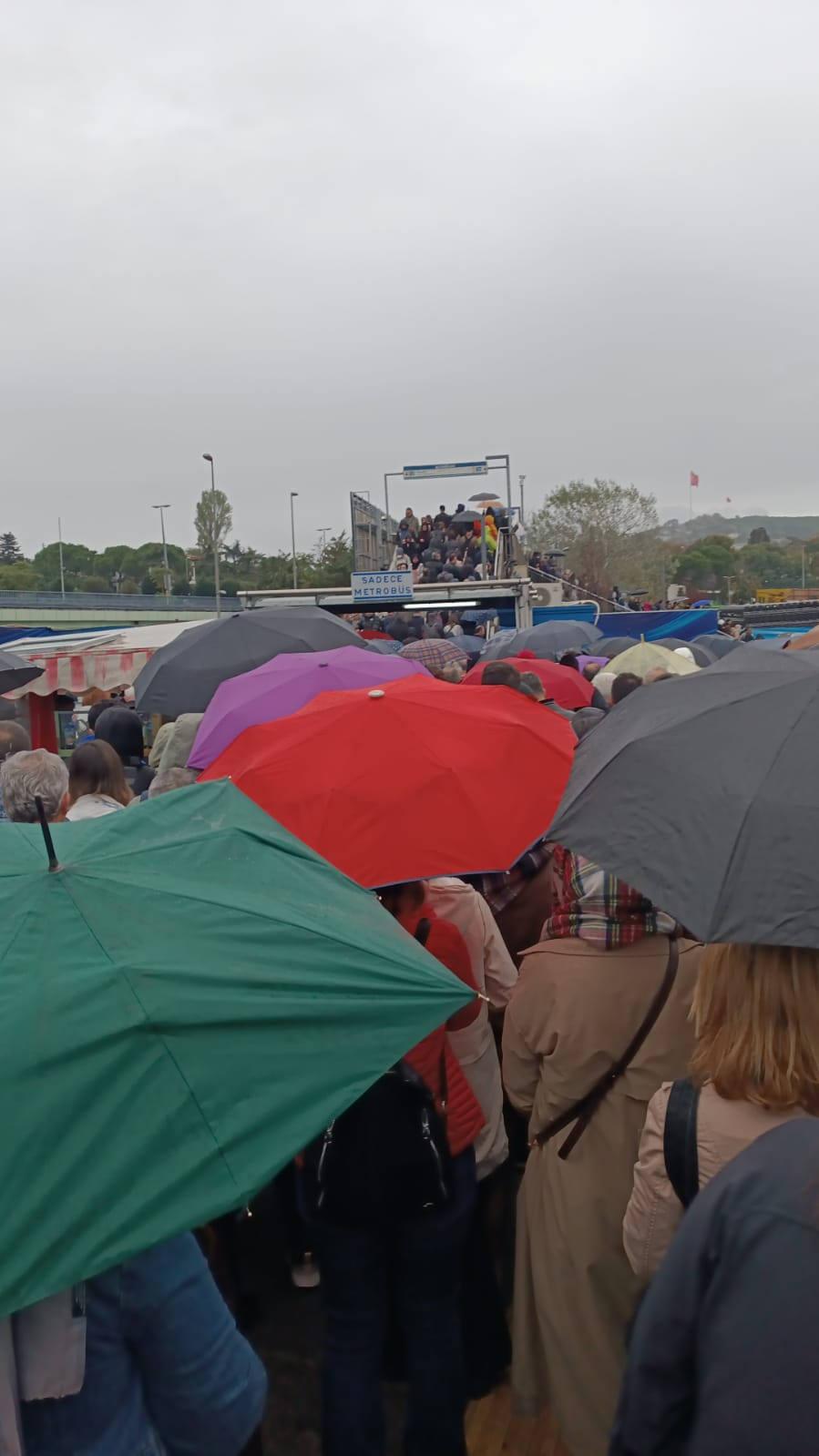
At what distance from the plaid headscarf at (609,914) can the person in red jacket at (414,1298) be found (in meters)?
0.34

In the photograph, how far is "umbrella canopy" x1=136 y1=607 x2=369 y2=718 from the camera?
22.1 ft

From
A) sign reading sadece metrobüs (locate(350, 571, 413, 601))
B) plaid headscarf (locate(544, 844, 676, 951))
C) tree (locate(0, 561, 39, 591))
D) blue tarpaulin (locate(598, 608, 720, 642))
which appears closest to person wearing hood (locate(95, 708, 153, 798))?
plaid headscarf (locate(544, 844, 676, 951))

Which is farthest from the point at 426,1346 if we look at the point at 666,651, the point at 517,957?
the point at 666,651

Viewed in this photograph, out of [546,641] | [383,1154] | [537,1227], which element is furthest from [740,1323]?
[546,641]

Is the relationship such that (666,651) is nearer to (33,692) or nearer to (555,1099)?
(33,692)

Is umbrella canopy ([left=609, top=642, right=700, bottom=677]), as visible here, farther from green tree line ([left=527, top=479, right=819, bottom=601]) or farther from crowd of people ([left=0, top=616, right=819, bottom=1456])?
green tree line ([left=527, top=479, right=819, bottom=601])

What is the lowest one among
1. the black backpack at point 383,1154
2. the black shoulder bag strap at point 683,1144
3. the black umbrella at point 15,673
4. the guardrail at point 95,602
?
the black backpack at point 383,1154

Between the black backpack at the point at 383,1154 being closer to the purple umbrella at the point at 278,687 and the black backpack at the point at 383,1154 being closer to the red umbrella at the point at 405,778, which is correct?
the red umbrella at the point at 405,778

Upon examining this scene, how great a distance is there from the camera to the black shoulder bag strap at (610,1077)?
101 inches

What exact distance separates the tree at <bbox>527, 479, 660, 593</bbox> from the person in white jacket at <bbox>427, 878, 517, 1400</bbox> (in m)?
60.5

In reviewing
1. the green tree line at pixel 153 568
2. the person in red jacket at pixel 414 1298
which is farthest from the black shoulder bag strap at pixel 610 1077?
the green tree line at pixel 153 568

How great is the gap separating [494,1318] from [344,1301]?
70cm

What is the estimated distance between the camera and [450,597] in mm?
19938

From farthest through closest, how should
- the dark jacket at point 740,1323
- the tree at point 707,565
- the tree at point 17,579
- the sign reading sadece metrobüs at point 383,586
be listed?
the tree at point 707,565 → the tree at point 17,579 → the sign reading sadece metrobüs at point 383,586 → the dark jacket at point 740,1323
